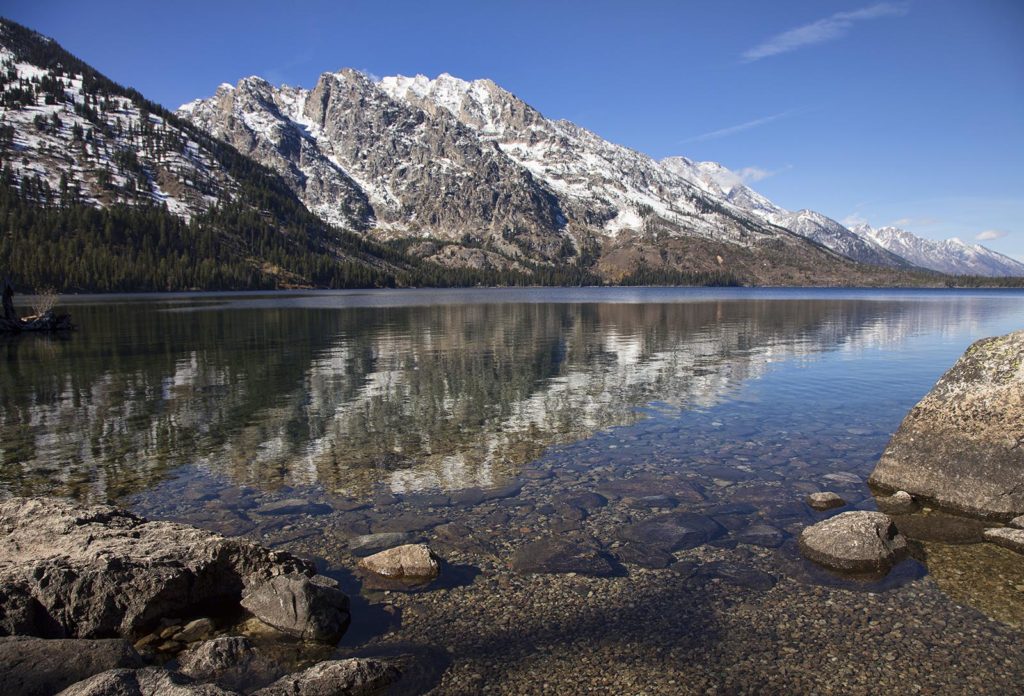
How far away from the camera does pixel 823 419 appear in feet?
92.1

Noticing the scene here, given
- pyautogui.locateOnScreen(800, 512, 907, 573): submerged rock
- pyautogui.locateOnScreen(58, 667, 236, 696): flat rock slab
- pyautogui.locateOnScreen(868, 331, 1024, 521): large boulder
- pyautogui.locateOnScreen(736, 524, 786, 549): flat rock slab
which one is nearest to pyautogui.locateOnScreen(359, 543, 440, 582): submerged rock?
pyautogui.locateOnScreen(58, 667, 236, 696): flat rock slab

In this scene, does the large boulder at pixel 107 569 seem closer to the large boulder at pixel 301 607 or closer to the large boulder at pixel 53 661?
the large boulder at pixel 301 607

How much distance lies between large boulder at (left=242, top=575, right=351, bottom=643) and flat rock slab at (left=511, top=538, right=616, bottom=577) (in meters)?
4.18

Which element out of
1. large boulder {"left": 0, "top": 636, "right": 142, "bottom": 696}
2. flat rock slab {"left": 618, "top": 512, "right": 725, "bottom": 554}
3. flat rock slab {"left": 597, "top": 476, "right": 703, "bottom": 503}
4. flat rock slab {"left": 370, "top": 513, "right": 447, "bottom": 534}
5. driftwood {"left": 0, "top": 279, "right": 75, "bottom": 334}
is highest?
driftwood {"left": 0, "top": 279, "right": 75, "bottom": 334}

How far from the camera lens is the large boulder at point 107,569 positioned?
10.3 metres

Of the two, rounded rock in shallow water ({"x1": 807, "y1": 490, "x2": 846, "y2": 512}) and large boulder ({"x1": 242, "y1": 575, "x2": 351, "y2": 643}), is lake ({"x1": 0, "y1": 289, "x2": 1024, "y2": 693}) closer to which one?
rounded rock in shallow water ({"x1": 807, "y1": 490, "x2": 846, "y2": 512})

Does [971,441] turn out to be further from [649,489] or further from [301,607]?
[301,607]

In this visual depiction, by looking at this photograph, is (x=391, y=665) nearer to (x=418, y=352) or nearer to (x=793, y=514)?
(x=793, y=514)

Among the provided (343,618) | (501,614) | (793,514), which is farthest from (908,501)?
(343,618)

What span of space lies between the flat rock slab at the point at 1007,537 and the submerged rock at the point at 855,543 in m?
2.44

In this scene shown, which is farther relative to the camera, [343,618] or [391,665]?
[343,618]

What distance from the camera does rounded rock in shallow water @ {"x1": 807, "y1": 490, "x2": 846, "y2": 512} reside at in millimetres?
17047

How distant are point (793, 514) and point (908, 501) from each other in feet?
12.2

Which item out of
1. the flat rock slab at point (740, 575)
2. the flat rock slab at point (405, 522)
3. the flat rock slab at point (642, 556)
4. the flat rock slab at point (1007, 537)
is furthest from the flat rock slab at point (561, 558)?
the flat rock slab at point (1007, 537)
